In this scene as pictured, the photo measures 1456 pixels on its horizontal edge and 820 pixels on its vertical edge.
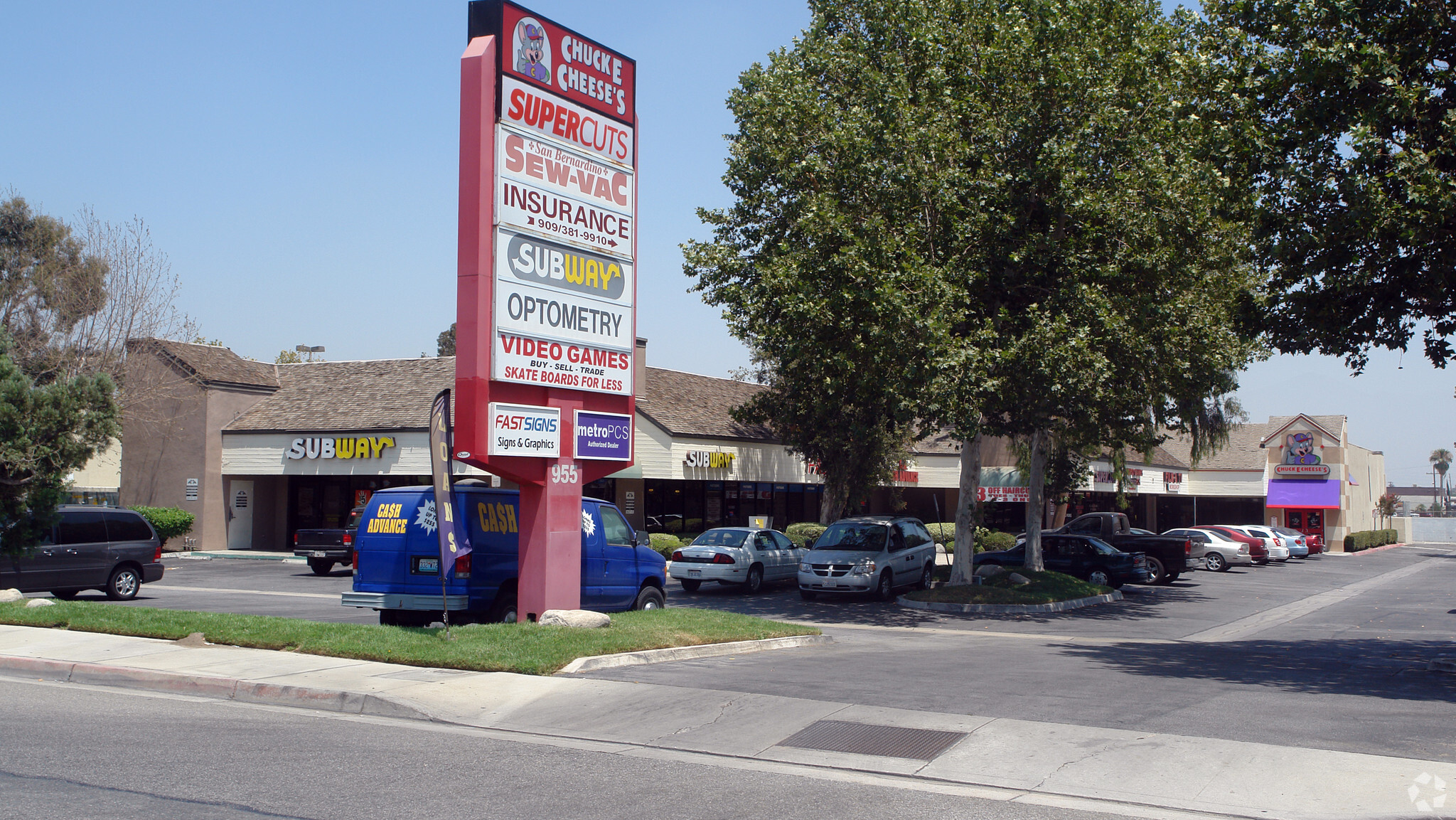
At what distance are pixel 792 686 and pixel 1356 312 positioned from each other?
327 inches

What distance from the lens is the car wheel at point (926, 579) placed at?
957 inches

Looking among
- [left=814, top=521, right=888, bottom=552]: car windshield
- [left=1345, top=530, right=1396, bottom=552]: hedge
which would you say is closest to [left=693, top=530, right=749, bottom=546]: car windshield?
[left=814, top=521, right=888, bottom=552]: car windshield

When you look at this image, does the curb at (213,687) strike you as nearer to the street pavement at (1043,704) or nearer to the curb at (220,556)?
the street pavement at (1043,704)

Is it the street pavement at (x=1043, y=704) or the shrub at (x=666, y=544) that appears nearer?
the street pavement at (x=1043, y=704)

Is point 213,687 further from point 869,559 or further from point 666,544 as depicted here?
point 666,544

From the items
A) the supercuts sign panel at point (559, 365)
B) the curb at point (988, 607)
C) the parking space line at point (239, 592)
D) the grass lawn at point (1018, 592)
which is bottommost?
the parking space line at point (239, 592)

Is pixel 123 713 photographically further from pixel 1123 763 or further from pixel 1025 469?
pixel 1025 469

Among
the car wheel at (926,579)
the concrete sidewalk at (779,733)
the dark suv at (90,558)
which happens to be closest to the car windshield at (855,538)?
the car wheel at (926,579)

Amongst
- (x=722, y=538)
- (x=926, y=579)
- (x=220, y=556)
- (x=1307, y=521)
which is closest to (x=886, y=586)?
(x=926, y=579)

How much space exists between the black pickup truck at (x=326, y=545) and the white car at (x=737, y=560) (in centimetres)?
881

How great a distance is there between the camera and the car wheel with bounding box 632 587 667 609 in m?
16.2

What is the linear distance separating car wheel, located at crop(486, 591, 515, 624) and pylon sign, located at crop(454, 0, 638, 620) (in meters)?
0.75

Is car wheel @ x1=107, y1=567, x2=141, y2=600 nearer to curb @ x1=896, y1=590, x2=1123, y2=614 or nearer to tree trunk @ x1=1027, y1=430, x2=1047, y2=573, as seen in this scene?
curb @ x1=896, y1=590, x2=1123, y2=614

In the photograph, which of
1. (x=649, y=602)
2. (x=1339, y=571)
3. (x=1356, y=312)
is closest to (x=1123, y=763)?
(x=1356, y=312)
